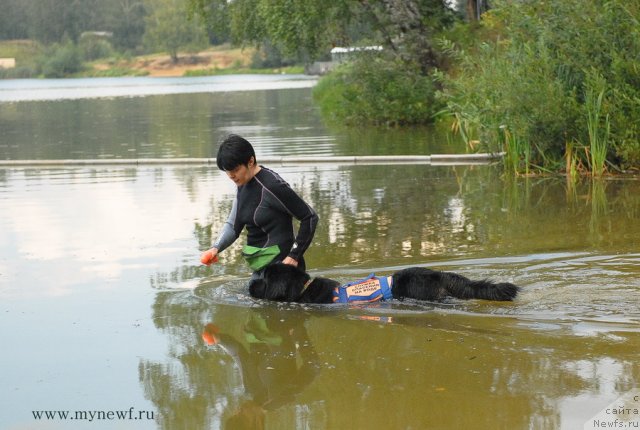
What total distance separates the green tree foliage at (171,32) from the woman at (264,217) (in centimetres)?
11654

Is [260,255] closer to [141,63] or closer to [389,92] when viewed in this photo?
[389,92]

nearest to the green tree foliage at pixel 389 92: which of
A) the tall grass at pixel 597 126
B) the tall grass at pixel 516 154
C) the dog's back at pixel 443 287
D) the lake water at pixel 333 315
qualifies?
the lake water at pixel 333 315

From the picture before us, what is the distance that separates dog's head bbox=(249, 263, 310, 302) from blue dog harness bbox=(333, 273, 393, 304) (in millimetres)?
273

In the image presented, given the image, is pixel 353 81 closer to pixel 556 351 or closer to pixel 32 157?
pixel 32 157

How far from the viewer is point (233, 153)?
764 cm

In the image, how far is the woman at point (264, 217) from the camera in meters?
7.85

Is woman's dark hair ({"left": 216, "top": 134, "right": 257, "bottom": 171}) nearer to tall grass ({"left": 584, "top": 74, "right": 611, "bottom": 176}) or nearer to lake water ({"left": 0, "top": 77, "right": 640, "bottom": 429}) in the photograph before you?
lake water ({"left": 0, "top": 77, "right": 640, "bottom": 429})

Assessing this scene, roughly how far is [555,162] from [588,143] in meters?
0.60

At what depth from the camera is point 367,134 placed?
26.0 m

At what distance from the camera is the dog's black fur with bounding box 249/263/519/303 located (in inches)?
296

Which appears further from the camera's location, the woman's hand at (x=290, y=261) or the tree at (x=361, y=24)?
the tree at (x=361, y=24)

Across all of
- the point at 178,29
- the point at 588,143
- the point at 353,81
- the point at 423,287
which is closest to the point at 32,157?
the point at 353,81

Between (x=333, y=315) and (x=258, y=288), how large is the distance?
678 mm

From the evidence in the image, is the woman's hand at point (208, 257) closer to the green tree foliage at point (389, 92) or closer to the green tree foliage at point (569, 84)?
the green tree foliage at point (569, 84)
